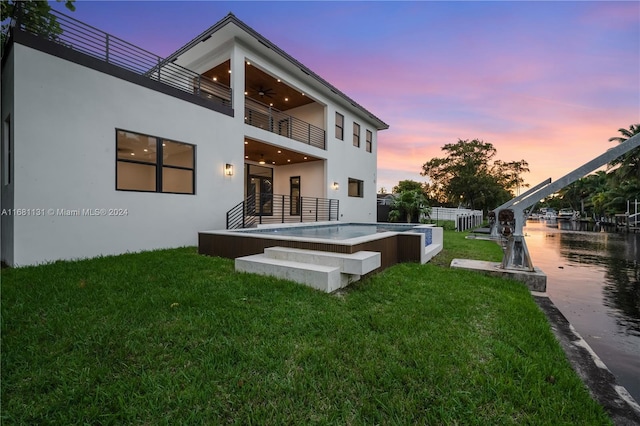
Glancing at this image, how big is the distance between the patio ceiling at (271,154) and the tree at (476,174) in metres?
19.7

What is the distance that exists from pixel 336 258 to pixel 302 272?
1.84ft

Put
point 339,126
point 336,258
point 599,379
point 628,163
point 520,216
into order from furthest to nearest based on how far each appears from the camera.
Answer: point 628,163, point 339,126, point 520,216, point 336,258, point 599,379

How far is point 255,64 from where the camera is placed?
396 inches

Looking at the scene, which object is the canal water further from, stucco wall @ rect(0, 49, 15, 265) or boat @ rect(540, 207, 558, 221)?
boat @ rect(540, 207, 558, 221)

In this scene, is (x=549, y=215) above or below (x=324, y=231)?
above

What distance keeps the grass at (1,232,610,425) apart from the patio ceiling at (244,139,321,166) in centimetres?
850

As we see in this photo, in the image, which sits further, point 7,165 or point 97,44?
point 97,44

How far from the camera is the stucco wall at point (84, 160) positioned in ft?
17.8

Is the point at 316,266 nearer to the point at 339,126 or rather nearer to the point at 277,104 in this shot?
the point at 339,126

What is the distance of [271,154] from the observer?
13016 mm

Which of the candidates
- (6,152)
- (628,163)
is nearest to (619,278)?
(6,152)

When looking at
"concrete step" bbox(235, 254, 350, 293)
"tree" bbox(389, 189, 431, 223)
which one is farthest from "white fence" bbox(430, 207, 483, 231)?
"concrete step" bbox(235, 254, 350, 293)

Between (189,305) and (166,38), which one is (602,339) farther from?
(166,38)

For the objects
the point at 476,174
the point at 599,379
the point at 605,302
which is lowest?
the point at 605,302
